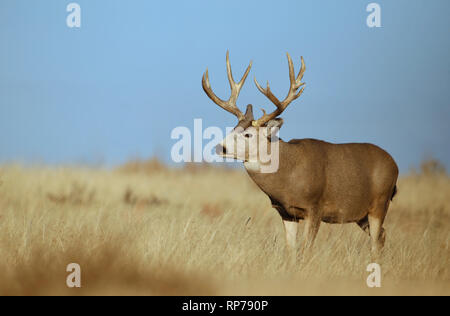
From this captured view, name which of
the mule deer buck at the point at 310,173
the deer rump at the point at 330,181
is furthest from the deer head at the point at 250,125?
the deer rump at the point at 330,181

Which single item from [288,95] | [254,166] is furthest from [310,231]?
[288,95]

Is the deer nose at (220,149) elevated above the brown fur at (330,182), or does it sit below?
above

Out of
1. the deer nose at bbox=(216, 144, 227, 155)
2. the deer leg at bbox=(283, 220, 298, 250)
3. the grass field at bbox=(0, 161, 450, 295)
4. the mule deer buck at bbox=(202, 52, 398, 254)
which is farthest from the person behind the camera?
the deer leg at bbox=(283, 220, 298, 250)

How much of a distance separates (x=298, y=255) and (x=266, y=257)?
0.52 m

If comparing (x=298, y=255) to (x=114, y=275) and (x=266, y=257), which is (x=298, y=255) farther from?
(x=114, y=275)

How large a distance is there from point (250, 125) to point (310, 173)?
1109mm

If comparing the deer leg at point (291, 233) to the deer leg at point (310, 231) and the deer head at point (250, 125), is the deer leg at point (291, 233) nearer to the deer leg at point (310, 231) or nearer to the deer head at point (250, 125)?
the deer leg at point (310, 231)

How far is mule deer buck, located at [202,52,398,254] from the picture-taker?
8852 mm

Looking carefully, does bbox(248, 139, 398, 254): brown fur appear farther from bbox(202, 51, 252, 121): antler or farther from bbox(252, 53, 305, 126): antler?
bbox(202, 51, 252, 121): antler

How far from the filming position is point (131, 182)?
→ 65.4ft

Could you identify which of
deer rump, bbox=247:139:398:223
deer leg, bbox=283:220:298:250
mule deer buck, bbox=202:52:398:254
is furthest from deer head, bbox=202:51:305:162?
deer leg, bbox=283:220:298:250

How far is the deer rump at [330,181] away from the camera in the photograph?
8867 mm

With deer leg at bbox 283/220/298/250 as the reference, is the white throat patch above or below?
above
